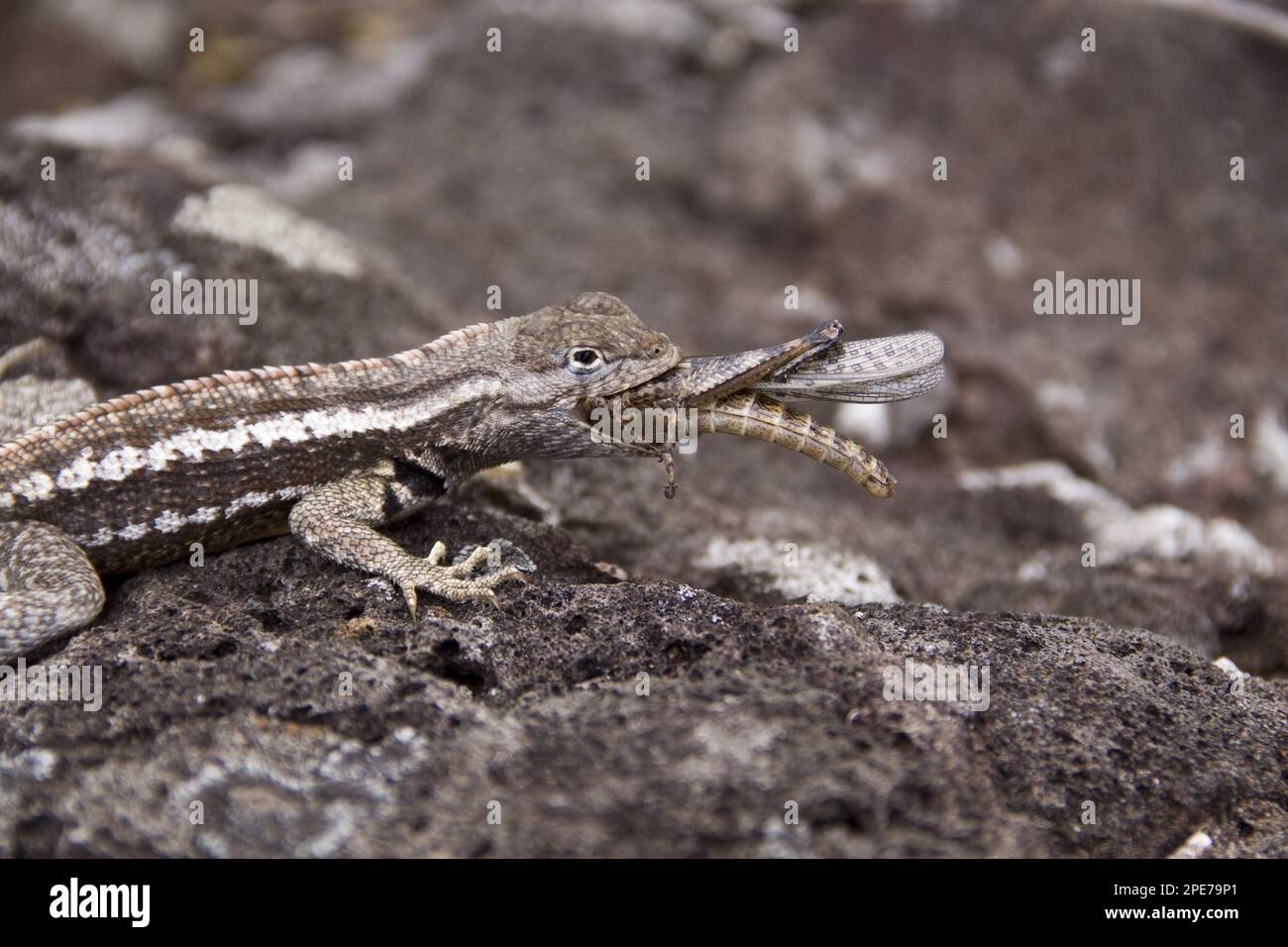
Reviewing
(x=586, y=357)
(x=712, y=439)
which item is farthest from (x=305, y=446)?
(x=712, y=439)

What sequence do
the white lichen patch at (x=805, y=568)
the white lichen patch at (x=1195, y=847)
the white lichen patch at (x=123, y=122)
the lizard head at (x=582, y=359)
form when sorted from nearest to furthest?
the white lichen patch at (x=1195, y=847)
the lizard head at (x=582, y=359)
the white lichen patch at (x=805, y=568)
the white lichen patch at (x=123, y=122)

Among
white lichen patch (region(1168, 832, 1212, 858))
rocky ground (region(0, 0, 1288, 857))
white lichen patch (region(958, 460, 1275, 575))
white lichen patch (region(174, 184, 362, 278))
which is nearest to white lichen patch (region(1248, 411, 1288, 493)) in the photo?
rocky ground (region(0, 0, 1288, 857))

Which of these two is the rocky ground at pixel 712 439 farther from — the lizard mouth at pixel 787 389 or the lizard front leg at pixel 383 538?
the lizard mouth at pixel 787 389

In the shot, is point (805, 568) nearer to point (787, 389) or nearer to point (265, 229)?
point (787, 389)

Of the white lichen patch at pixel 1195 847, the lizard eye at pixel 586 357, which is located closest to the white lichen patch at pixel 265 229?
the lizard eye at pixel 586 357

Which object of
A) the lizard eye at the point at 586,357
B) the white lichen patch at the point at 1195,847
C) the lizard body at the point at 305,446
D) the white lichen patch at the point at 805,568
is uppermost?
the lizard eye at the point at 586,357

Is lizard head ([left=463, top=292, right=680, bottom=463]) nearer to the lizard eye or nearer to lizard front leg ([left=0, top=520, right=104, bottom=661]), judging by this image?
the lizard eye
